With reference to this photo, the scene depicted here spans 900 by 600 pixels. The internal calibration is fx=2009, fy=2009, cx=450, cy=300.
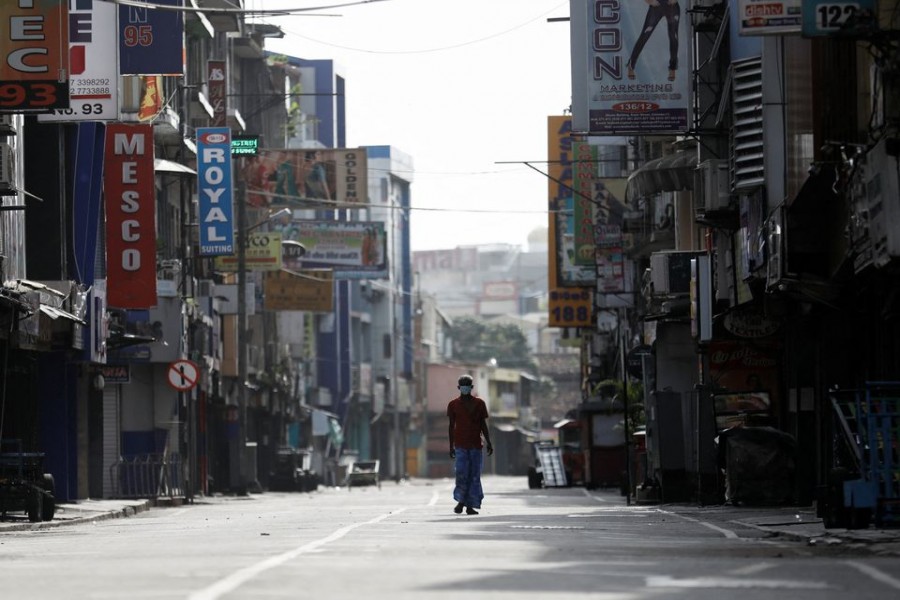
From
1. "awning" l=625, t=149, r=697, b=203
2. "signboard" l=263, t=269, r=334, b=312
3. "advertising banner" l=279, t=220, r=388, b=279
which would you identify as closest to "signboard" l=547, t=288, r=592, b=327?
"advertising banner" l=279, t=220, r=388, b=279

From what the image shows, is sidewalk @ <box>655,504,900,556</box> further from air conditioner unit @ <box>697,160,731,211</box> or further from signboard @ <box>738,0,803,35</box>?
signboard @ <box>738,0,803,35</box>

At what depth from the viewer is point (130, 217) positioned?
40.8 meters

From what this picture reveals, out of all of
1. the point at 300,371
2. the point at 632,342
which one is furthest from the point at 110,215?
the point at 300,371

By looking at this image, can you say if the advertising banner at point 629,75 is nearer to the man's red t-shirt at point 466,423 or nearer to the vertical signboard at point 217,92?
the man's red t-shirt at point 466,423

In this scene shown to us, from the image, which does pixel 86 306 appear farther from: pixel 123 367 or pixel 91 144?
pixel 123 367

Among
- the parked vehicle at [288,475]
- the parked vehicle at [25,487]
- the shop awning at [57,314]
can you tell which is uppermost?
the shop awning at [57,314]

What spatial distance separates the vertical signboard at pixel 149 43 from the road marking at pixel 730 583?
29.4 meters

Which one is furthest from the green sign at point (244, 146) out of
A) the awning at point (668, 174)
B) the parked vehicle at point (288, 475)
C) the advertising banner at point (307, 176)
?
the parked vehicle at point (288, 475)

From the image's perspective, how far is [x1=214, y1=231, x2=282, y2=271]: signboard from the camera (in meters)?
59.9

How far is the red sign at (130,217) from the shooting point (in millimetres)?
40469

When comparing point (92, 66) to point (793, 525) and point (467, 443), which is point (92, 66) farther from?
point (793, 525)

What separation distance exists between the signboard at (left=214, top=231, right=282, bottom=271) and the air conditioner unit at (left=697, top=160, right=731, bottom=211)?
28.1 m

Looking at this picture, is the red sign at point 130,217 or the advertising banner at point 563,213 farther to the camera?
the advertising banner at point 563,213

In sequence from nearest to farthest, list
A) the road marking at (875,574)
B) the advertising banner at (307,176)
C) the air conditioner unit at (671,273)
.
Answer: the road marking at (875,574) → the air conditioner unit at (671,273) → the advertising banner at (307,176)
